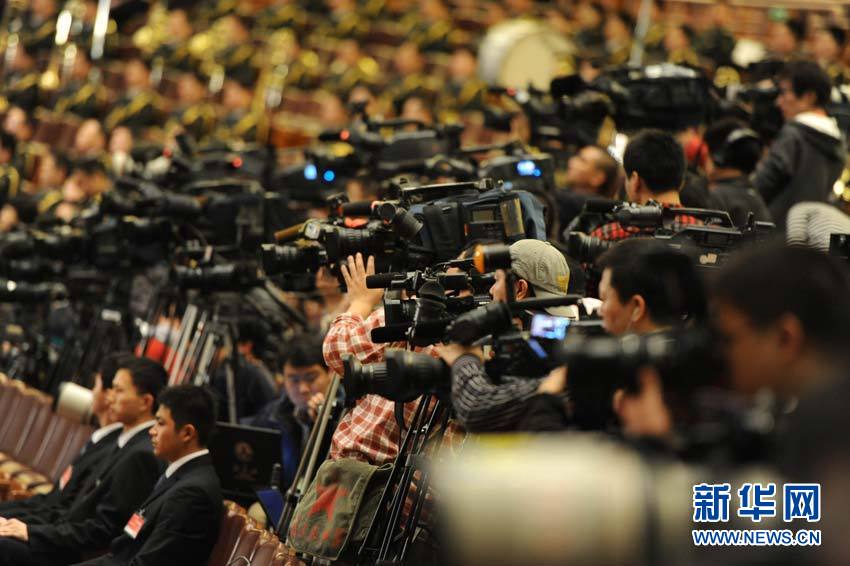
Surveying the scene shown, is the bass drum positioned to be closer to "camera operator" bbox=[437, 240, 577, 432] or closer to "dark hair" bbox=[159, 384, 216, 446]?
"dark hair" bbox=[159, 384, 216, 446]

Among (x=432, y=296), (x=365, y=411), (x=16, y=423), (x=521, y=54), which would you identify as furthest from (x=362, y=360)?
(x=521, y=54)

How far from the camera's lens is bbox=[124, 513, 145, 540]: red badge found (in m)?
4.00

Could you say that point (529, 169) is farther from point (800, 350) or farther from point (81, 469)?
point (800, 350)

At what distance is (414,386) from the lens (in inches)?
101

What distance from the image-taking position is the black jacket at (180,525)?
3.82 metres

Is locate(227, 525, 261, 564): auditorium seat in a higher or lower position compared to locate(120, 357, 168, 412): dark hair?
lower

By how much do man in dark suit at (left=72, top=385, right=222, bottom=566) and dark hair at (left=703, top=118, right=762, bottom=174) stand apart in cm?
201

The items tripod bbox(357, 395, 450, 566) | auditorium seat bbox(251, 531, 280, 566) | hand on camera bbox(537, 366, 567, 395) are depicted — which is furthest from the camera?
auditorium seat bbox(251, 531, 280, 566)

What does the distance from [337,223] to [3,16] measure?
11.5m

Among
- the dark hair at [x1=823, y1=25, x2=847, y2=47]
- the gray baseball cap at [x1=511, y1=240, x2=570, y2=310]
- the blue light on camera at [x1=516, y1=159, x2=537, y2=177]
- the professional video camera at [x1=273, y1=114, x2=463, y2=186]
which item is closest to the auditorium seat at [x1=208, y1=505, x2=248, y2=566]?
the gray baseball cap at [x1=511, y1=240, x2=570, y2=310]

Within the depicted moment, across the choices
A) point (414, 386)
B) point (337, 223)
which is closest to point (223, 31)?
point (337, 223)

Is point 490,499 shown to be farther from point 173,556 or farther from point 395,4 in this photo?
point 395,4

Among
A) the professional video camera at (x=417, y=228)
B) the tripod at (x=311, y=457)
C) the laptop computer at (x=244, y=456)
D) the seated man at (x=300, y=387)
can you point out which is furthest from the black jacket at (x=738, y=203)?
the laptop computer at (x=244, y=456)

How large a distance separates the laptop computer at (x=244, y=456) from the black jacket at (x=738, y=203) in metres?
1.66
